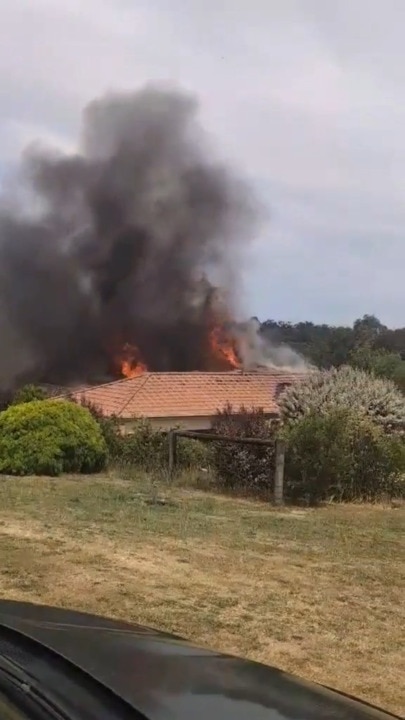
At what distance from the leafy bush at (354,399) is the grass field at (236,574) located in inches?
149

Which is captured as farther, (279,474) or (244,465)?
(244,465)

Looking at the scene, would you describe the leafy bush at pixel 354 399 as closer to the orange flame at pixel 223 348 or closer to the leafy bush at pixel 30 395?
the leafy bush at pixel 30 395

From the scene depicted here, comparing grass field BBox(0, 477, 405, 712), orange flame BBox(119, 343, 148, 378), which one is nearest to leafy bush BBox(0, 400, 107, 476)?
grass field BBox(0, 477, 405, 712)

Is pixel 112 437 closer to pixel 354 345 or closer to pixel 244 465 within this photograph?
pixel 244 465

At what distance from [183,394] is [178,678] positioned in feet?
64.5

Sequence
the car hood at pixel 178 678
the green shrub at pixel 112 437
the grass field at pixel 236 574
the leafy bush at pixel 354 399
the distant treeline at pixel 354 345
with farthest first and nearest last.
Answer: the distant treeline at pixel 354 345, the green shrub at pixel 112 437, the leafy bush at pixel 354 399, the grass field at pixel 236 574, the car hood at pixel 178 678

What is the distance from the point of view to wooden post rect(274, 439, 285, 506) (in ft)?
33.0

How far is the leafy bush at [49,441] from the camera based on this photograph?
12.1 metres

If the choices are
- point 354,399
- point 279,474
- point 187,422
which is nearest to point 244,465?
point 279,474

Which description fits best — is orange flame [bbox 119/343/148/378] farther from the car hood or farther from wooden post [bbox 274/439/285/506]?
the car hood

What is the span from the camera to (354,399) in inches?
529

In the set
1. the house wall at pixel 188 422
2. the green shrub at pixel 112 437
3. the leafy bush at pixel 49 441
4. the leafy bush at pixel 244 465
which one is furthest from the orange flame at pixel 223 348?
the leafy bush at pixel 244 465

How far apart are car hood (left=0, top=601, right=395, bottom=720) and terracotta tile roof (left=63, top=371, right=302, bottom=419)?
1687cm

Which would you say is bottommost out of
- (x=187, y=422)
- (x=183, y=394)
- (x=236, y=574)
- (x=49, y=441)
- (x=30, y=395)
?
(x=236, y=574)
